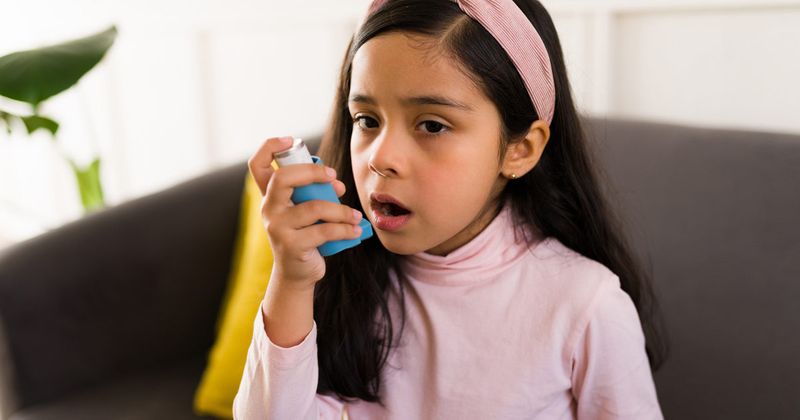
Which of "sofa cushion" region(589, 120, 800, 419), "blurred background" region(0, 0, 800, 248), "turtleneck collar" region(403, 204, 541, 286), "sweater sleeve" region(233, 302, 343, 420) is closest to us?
"sweater sleeve" region(233, 302, 343, 420)

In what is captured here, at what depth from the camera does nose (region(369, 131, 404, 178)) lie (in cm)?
85

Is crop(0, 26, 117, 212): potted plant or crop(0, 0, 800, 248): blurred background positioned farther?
crop(0, 0, 800, 248): blurred background

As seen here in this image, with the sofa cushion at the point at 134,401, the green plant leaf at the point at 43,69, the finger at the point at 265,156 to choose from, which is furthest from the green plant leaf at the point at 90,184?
the finger at the point at 265,156

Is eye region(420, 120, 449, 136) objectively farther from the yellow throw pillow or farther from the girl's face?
the yellow throw pillow

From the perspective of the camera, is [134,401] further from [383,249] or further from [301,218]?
[301,218]

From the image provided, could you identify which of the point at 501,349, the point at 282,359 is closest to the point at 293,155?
the point at 282,359

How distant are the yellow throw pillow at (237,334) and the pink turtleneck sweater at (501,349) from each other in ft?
1.42

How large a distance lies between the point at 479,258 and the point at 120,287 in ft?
2.62

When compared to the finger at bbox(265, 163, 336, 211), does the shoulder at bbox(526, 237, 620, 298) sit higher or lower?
lower

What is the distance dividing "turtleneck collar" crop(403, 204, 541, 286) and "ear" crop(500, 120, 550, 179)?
0.28 ft

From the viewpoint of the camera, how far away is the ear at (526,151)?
0.95 m

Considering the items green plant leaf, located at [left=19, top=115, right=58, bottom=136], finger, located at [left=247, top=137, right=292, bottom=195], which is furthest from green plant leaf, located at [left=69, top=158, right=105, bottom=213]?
finger, located at [left=247, top=137, right=292, bottom=195]

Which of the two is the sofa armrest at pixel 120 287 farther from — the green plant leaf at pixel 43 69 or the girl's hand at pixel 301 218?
the girl's hand at pixel 301 218

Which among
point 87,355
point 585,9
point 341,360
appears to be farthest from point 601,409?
point 87,355
